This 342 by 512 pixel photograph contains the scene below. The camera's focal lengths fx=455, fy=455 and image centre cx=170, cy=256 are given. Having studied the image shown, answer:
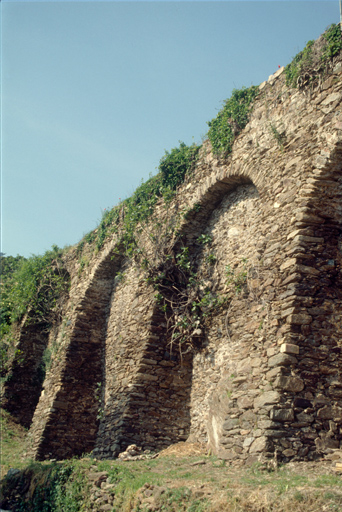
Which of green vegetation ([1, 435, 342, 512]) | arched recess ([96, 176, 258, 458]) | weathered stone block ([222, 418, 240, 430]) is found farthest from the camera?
arched recess ([96, 176, 258, 458])

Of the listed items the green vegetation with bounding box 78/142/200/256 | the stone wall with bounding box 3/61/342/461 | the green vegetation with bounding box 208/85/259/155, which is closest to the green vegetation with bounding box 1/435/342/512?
the stone wall with bounding box 3/61/342/461

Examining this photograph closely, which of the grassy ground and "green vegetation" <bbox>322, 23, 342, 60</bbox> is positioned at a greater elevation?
"green vegetation" <bbox>322, 23, 342, 60</bbox>

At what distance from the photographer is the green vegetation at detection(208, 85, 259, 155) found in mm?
7906

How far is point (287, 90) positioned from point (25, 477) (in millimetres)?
7403

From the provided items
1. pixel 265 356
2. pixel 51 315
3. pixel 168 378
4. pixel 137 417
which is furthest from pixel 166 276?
pixel 51 315

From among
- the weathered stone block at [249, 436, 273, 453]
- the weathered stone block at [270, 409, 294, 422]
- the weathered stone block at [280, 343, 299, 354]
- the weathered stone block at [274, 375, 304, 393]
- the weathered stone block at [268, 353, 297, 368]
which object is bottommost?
the weathered stone block at [249, 436, 273, 453]

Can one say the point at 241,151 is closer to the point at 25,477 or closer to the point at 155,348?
the point at 155,348

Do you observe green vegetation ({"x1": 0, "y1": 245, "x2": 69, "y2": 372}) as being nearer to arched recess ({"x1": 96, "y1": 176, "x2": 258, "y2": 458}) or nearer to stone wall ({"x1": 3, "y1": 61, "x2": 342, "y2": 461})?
stone wall ({"x1": 3, "y1": 61, "x2": 342, "y2": 461})

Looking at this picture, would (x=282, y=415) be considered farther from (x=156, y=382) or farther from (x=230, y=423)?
(x=156, y=382)

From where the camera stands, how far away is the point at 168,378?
7766mm

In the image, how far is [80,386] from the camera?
31.8 ft

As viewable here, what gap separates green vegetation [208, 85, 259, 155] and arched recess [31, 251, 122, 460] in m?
3.84

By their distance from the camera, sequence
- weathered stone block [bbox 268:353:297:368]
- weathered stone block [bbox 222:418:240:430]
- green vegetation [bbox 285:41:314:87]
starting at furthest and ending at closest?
green vegetation [bbox 285:41:314:87]
weathered stone block [bbox 222:418:240:430]
weathered stone block [bbox 268:353:297:368]

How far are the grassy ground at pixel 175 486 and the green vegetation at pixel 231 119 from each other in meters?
5.08
